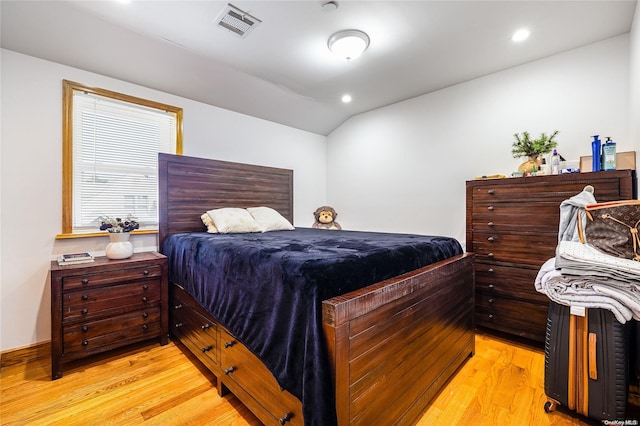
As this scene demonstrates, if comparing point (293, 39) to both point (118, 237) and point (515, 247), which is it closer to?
point (118, 237)

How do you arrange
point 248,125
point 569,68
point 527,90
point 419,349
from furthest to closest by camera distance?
point 248,125 → point 527,90 → point 569,68 → point 419,349

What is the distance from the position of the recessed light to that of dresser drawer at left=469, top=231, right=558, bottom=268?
1.64 meters

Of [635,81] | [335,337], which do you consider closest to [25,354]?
[335,337]

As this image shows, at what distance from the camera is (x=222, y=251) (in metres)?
1.76

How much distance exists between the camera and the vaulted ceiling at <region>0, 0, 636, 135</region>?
192 cm

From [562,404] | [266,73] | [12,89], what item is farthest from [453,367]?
[12,89]

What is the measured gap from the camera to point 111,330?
211cm

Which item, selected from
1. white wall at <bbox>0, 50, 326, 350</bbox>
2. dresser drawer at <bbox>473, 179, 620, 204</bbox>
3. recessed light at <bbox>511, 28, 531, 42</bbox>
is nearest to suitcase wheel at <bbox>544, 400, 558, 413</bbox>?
dresser drawer at <bbox>473, 179, 620, 204</bbox>

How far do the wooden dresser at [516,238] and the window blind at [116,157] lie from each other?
314cm

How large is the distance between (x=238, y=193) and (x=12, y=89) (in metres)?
1.95

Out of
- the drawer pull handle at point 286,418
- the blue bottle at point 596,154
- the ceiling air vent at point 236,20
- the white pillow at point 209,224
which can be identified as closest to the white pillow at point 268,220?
the white pillow at point 209,224

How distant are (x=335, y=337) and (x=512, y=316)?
211cm

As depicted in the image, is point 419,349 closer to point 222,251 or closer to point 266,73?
point 222,251

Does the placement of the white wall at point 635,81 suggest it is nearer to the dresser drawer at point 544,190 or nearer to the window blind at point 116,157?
the dresser drawer at point 544,190
